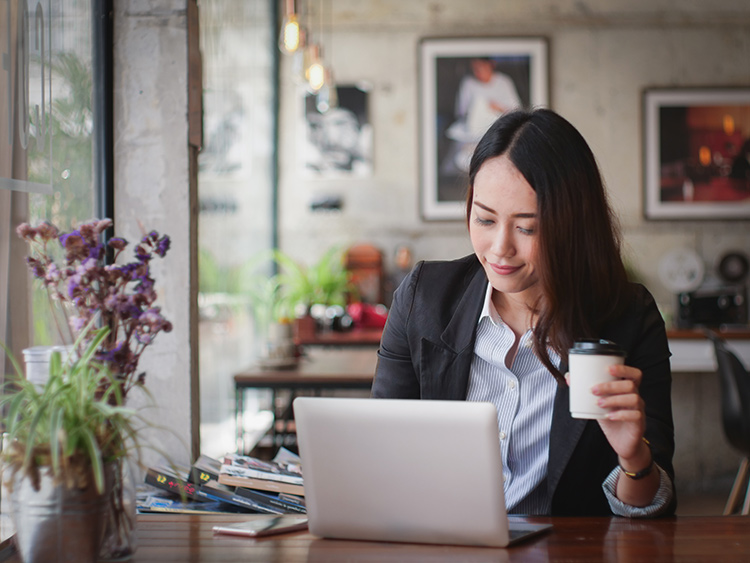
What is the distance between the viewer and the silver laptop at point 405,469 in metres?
1.25

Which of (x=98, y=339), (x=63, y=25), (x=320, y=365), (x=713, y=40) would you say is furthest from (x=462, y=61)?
(x=98, y=339)

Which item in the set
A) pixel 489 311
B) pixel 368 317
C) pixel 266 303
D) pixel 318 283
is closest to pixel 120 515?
pixel 489 311

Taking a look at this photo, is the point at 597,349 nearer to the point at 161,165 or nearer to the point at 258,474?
the point at 258,474

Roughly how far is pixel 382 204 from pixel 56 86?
437 cm

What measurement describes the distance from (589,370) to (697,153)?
5.31m

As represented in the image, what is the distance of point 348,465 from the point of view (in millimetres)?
1307

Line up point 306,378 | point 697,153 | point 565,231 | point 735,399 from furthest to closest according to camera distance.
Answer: point 697,153
point 735,399
point 306,378
point 565,231

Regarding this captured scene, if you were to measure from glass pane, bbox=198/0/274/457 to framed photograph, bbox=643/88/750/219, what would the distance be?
2.94 metres

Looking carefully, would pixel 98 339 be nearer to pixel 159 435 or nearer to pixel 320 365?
pixel 159 435

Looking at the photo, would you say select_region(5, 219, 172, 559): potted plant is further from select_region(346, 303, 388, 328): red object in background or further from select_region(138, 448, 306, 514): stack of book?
select_region(346, 303, 388, 328): red object in background

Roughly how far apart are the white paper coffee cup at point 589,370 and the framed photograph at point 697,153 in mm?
5120

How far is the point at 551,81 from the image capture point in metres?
6.14

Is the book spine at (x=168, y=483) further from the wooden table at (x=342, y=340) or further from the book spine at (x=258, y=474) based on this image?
the wooden table at (x=342, y=340)

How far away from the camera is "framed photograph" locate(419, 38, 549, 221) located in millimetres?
6109
